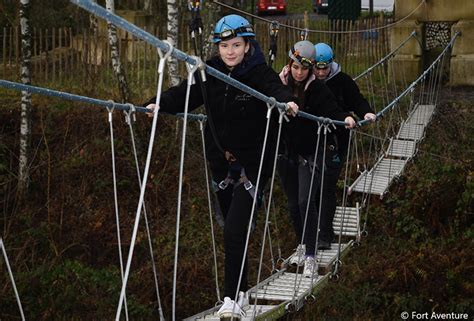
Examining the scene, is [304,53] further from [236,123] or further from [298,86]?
[236,123]

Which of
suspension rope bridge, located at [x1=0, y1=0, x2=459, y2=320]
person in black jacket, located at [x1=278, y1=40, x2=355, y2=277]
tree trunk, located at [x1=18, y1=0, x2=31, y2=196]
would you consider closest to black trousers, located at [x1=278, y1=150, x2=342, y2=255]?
person in black jacket, located at [x1=278, y1=40, x2=355, y2=277]

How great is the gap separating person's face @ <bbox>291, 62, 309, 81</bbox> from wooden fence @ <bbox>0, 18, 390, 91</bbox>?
5975mm

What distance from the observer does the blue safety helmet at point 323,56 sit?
621 cm

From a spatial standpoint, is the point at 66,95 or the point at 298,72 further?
the point at 298,72

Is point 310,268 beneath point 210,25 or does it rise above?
beneath

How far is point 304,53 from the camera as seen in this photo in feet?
18.0

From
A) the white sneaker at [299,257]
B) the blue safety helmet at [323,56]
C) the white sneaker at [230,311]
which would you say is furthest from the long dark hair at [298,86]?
the white sneaker at [230,311]

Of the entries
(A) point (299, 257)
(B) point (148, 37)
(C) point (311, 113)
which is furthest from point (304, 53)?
(B) point (148, 37)

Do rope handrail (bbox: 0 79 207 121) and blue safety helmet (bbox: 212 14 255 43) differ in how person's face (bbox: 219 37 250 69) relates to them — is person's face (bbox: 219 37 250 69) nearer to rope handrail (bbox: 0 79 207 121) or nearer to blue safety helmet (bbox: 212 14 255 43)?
blue safety helmet (bbox: 212 14 255 43)

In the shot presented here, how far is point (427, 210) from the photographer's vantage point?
8266 mm

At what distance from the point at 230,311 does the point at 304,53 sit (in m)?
1.79

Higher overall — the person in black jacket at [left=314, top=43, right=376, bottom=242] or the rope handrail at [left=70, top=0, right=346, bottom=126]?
the rope handrail at [left=70, top=0, right=346, bottom=126]

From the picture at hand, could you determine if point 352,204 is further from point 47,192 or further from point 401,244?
point 47,192

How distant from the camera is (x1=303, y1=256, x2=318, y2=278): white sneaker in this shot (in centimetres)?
579
